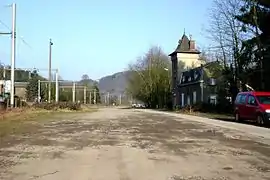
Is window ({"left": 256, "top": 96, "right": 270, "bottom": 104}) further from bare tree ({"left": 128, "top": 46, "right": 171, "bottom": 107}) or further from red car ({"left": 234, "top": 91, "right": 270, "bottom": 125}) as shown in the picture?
bare tree ({"left": 128, "top": 46, "right": 171, "bottom": 107})

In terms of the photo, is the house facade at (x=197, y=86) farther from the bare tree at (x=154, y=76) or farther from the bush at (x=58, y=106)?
the bush at (x=58, y=106)

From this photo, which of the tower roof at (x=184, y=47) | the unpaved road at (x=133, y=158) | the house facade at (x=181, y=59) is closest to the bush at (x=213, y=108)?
the house facade at (x=181, y=59)

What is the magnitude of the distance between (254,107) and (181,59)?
235ft

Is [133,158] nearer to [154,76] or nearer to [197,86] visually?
[197,86]

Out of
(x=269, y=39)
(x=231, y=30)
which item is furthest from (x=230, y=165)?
(x=231, y=30)

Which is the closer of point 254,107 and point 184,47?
point 254,107

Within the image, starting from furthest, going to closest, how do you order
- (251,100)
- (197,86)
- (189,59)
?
1. (189,59)
2. (197,86)
3. (251,100)

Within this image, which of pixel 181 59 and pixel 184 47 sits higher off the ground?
pixel 184 47

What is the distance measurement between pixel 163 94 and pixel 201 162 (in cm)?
8933

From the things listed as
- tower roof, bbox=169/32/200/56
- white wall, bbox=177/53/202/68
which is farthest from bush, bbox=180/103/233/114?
Result: tower roof, bbox=169/32/200/56

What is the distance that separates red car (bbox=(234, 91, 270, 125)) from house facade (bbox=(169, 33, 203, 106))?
6582 cm

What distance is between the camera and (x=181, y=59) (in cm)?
9731

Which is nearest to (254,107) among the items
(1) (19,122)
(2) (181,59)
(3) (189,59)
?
(1) (19,122)

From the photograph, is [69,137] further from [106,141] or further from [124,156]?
[124,156]
